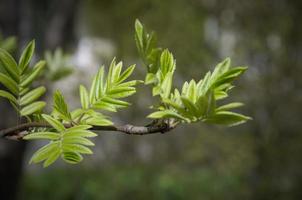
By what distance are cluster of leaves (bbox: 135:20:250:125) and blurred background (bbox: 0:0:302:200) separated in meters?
1.43

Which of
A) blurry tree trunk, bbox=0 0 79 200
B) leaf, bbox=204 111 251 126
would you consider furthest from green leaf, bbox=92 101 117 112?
blurry tree trunk, bbox=0 0 79 200

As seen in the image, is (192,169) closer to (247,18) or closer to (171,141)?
(171,141)

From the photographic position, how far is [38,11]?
8.68ft

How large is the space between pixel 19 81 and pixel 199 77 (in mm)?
3150

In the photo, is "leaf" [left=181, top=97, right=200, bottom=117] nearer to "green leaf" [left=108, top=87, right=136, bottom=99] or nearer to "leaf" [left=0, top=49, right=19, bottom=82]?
"green leaf" [left=108, top=87, right=136, bottom=99]

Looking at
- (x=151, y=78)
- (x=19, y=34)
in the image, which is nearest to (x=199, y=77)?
(x=19, y=34)

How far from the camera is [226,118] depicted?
1.35 ft

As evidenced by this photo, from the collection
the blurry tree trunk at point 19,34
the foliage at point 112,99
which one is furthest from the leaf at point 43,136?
the blurry tree trunk at point 19,34

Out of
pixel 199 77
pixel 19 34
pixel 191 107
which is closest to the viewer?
pixel 191 107

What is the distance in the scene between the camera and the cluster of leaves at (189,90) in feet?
1.30

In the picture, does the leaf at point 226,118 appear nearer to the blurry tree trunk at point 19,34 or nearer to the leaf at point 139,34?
the leaf at point 139,34

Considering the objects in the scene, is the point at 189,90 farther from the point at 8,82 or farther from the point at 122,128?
the point at 8,82

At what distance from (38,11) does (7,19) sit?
773 mm

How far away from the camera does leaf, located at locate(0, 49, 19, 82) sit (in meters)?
0.43
